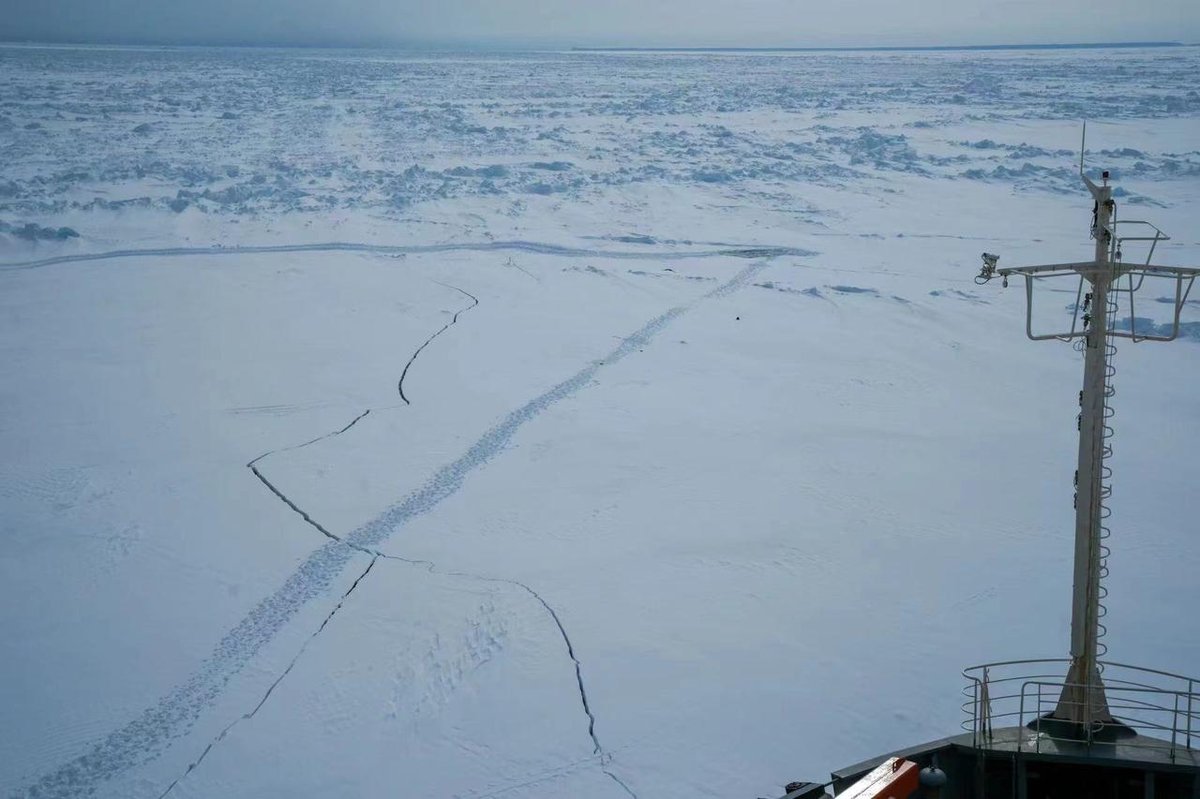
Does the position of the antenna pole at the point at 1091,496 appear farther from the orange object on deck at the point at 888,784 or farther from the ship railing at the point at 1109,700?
the orange object on deck at the point at 888,784

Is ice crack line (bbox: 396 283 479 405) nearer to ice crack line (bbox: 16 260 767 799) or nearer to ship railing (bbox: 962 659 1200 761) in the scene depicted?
ice crack line (bbox: 16 260 767 799)

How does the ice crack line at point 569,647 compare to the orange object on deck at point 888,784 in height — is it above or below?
below

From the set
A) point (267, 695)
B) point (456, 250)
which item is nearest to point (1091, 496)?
point (267, 695)

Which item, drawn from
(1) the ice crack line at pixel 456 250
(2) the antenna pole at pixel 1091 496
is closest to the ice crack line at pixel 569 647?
(2) the antenna pole at pixel 1091 496

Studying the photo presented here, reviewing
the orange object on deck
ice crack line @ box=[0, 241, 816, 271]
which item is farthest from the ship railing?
ice crack line @ box=[0, 241, 816, 271]

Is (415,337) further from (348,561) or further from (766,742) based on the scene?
(766,742)

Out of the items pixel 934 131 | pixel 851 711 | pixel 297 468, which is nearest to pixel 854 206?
pixel 934 131
